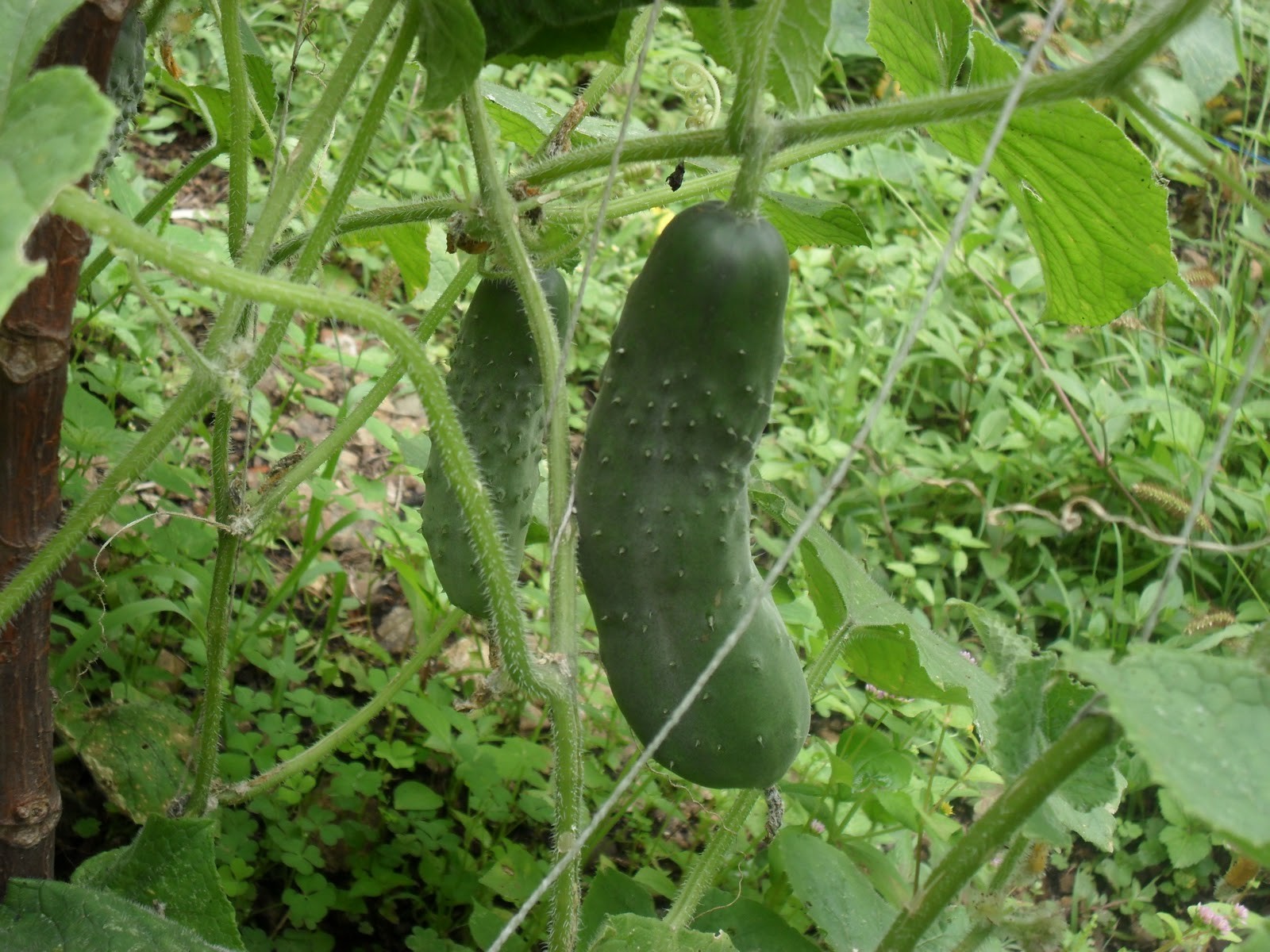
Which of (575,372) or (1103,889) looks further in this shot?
(575,372)

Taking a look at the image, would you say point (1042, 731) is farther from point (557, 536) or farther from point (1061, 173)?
point (1061, 173)

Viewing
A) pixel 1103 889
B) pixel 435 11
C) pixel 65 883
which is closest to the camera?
pixel 435 11

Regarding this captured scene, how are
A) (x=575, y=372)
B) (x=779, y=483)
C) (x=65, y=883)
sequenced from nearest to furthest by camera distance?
1. (x=65, y=883)
2. (x=779, y=483)
3. (x=575, y=372)

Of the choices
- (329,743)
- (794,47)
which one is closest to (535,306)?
(794,47)

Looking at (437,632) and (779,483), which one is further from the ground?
(437,632)

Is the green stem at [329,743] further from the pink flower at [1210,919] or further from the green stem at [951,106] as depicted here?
the pink flower at [1210,919]

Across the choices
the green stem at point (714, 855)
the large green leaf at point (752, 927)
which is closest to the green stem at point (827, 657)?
the green stem at point (714, 855)

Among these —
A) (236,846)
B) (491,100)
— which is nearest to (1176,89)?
(491,100)

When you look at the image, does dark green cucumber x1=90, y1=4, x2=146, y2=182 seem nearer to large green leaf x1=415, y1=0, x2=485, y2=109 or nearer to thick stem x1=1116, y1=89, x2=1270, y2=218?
large green leaf x1=415, y1=0, x2=485, y2=109

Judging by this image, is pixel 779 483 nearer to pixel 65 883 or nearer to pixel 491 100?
pixel 491 100
